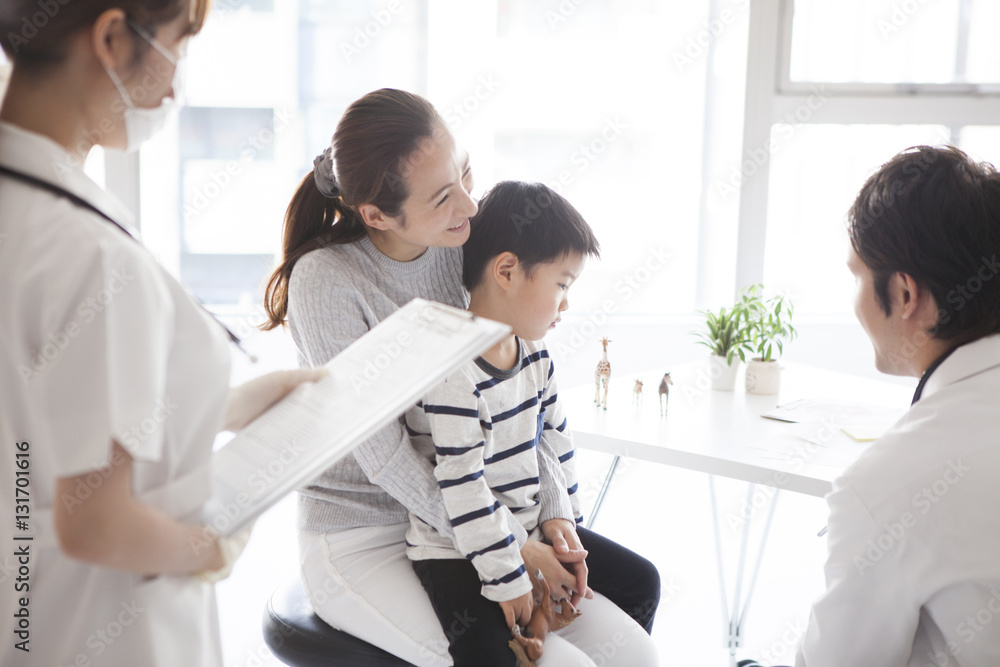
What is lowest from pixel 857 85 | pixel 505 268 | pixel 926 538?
pixel 926 538

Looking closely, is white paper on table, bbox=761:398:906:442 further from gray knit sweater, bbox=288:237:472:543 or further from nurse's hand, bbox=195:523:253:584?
nurse's hand, bbox=195:523:253:584

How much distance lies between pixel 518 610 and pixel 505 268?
0.55m

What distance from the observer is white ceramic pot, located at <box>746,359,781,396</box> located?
6.47ft

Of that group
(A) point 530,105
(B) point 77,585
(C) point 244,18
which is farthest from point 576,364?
(B) point 77,585

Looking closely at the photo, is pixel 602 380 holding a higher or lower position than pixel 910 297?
lower

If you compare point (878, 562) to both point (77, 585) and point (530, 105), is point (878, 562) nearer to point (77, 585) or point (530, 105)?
point (77, 585)

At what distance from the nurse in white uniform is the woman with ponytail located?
386 millimetres

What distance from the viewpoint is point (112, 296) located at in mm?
690

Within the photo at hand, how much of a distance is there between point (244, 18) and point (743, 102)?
2010 mm

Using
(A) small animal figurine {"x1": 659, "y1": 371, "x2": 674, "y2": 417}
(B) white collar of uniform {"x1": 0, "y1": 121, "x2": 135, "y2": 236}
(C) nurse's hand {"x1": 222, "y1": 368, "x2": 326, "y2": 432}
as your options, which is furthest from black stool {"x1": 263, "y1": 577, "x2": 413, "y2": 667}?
(A) small animal figurine {"x1": 659, "y1": 371, "x2": 674, "y2": 417}

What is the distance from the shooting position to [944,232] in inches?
40.4

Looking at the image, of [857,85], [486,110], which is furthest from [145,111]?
[857,85]

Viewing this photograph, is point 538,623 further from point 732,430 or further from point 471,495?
point 732,430

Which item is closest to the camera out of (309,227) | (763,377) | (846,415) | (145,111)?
(145,111)
